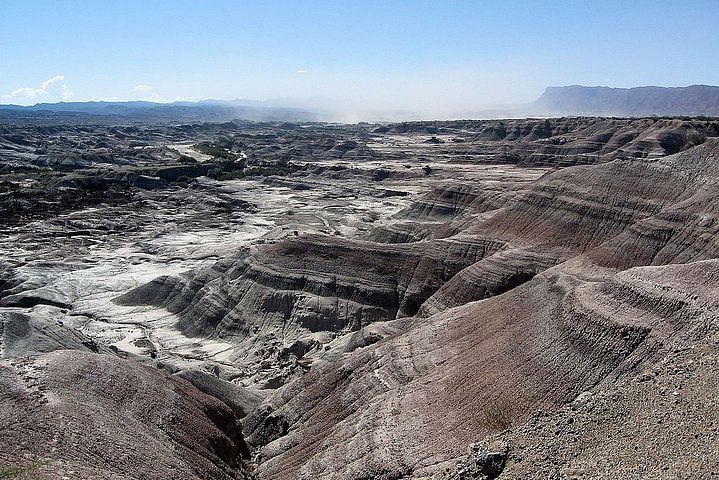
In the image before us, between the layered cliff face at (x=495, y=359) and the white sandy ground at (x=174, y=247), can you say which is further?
the white sandy ground at (x=174, y=247)

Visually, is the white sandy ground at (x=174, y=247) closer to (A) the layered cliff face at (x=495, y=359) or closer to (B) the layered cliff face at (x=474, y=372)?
(A) the layered cliff face at (x=495, y=359)

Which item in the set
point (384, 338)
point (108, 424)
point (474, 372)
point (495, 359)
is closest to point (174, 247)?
point (384, 338)

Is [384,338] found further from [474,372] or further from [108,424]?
[108,424]

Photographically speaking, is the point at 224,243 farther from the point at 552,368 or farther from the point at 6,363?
the point at 552,368

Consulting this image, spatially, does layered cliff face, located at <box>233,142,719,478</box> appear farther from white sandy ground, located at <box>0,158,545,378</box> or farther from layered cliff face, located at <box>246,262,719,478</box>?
white sandy ground, located at <box>0,158,545,378</box>

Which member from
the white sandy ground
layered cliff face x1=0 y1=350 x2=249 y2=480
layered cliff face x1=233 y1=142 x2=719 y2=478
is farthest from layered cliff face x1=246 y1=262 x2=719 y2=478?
the white sandy ground

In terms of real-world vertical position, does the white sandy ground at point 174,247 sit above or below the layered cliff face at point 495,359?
below

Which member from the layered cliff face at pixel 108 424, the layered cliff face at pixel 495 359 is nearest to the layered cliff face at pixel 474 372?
the layered cliff face at pixel 495 359

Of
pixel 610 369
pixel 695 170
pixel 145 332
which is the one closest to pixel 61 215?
pixel 145 332
